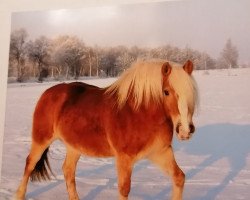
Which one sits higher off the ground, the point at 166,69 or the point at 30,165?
the point at 166,69

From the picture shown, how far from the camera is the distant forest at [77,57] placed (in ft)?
5.43

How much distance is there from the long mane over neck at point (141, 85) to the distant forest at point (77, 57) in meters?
0.12

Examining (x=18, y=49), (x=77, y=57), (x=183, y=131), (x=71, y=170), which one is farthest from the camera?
(x=18, y=49)

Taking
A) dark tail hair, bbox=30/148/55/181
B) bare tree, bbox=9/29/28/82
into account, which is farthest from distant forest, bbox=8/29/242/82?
dark tail hair, bbox=30/148/55/181

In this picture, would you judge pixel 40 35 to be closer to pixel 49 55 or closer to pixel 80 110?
pixel 49 55

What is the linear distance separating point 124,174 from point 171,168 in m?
0.16

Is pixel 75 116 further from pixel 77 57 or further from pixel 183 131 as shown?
pixel 183 131

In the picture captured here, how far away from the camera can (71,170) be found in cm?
170

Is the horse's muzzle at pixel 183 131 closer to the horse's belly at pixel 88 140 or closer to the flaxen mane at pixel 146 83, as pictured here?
the flaxen mane at pixel 146 83

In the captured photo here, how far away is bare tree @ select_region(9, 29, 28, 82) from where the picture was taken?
1.93 metres

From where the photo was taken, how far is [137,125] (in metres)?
1.53

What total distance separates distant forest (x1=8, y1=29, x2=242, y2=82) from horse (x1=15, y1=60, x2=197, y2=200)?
3.9 inches

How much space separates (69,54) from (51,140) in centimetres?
37

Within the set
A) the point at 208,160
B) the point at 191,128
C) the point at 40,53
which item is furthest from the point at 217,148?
the point at 40,53
